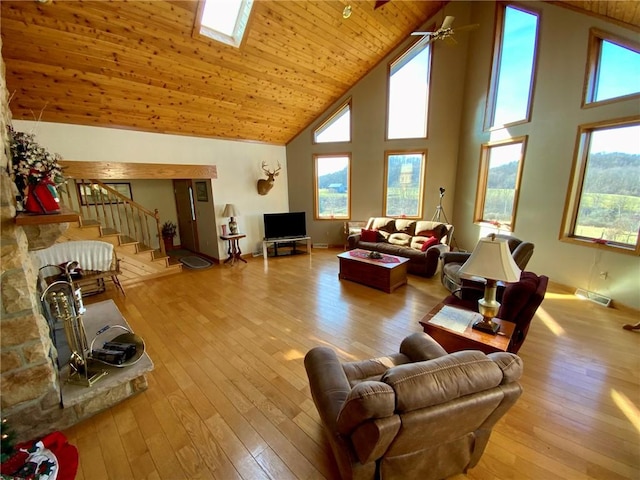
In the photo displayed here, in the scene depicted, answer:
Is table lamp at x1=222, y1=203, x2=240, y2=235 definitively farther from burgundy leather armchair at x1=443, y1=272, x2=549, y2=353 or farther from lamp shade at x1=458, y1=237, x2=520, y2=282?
burgundy leather armchair at x1=443, y1=272, x2=549, y2=353

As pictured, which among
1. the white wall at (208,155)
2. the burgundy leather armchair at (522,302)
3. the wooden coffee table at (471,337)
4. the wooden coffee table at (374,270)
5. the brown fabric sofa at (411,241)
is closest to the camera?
the wooden coffee table at (471,337)

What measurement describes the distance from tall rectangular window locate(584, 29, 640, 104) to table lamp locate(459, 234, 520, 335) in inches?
133

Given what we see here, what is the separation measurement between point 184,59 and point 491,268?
4.52m

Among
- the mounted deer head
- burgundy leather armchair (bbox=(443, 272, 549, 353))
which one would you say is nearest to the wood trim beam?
the mounted deer head

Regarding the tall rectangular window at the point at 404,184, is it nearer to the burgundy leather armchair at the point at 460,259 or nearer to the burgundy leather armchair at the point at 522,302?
the burgundy leather armchair at the point at 460,259

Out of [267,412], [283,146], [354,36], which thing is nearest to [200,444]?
[267,412]

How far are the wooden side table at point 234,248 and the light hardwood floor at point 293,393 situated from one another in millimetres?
1873

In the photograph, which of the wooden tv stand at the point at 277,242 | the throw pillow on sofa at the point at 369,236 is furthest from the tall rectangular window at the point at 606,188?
the wooden tv stand at the point at 277,242

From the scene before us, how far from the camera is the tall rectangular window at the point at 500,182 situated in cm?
483

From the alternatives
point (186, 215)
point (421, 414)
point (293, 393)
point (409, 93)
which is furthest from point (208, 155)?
point (421, 414)

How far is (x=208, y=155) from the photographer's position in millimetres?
5504

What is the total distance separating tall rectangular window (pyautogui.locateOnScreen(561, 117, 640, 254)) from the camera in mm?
3439

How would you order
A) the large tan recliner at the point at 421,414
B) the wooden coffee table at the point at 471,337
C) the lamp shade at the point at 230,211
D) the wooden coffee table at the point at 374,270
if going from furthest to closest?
the lamp shade at the point at 230,211
the wooden coffee table at the point at 374,270
the wooden coffee table at the point at 471,337
the large tan recliner at the point at 421,414

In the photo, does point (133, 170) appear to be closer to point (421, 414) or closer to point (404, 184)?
point (421, 414)
